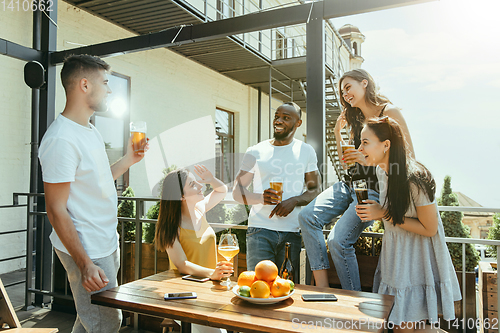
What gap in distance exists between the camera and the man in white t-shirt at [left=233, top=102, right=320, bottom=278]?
236 cm

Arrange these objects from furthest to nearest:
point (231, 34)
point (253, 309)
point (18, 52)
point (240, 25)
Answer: point (18, 52) → point (231, 34) → point (240, 25) → point (253, 309)

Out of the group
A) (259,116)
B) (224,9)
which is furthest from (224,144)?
(224,9)

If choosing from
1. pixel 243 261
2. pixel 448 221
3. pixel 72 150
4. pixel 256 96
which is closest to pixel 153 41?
pixel 72 150

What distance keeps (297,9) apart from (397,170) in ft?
4.76

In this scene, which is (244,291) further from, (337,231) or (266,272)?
(337,231)

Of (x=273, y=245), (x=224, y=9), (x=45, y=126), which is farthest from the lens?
(x=224, y=9)

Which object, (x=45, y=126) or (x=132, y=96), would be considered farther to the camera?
(x=132, y=96)

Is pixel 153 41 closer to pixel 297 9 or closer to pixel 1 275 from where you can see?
pixel 297 9

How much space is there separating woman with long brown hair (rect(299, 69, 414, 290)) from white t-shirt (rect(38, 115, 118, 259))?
1.15 meters

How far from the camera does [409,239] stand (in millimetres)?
1739

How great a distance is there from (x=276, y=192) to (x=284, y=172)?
291 millimetres

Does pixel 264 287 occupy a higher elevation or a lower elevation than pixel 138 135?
lower

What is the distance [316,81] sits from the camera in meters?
2.42

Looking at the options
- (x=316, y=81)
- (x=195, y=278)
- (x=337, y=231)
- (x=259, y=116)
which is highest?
(x=259, y=116)
